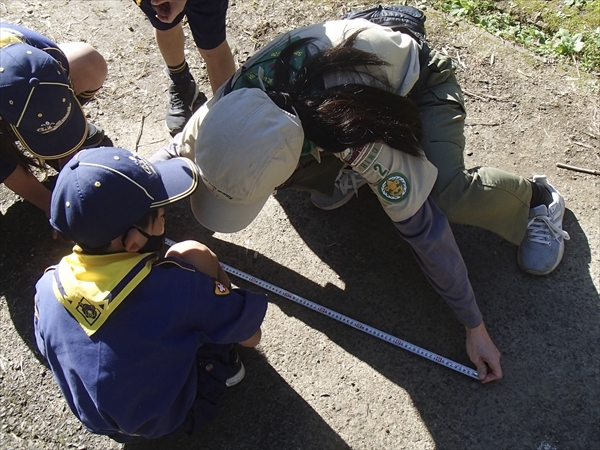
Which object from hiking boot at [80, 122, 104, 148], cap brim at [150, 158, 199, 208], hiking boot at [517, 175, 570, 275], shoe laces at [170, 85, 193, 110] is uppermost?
cap brim at [150, 158, 199, 208]

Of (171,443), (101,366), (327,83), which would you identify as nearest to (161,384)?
(101,366)

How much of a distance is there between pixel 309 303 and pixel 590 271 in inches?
49.8

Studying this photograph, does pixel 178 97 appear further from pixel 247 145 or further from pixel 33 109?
pixel 247 145

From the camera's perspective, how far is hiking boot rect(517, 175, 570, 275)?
2549 mm

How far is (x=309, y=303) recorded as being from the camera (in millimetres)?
2594

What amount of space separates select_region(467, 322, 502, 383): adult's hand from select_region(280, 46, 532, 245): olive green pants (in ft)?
1.44

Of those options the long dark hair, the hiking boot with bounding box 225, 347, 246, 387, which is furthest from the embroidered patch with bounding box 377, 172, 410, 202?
the hiking boot with bounding box 225, 347, 246, 387

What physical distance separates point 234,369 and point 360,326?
0.57 meters

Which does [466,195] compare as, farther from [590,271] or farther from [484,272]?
[590,271]

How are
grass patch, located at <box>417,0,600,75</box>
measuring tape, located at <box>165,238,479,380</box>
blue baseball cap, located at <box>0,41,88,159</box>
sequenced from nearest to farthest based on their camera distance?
blue baseball cap, located at <box>0,41,88,159</box>
measuring tape, located at <box>165,238,479,380</box>
grass patch, located at <box>417,0,600,75</box>

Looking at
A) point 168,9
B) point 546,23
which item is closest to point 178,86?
point 168,9

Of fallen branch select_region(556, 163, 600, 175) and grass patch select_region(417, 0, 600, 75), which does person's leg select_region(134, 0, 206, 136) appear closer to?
grass patch select_region(417, 0, 600, 75)

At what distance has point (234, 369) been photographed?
2.34 m

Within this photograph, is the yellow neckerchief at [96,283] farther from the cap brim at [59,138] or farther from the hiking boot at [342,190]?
the hiking boot at [342,190]
